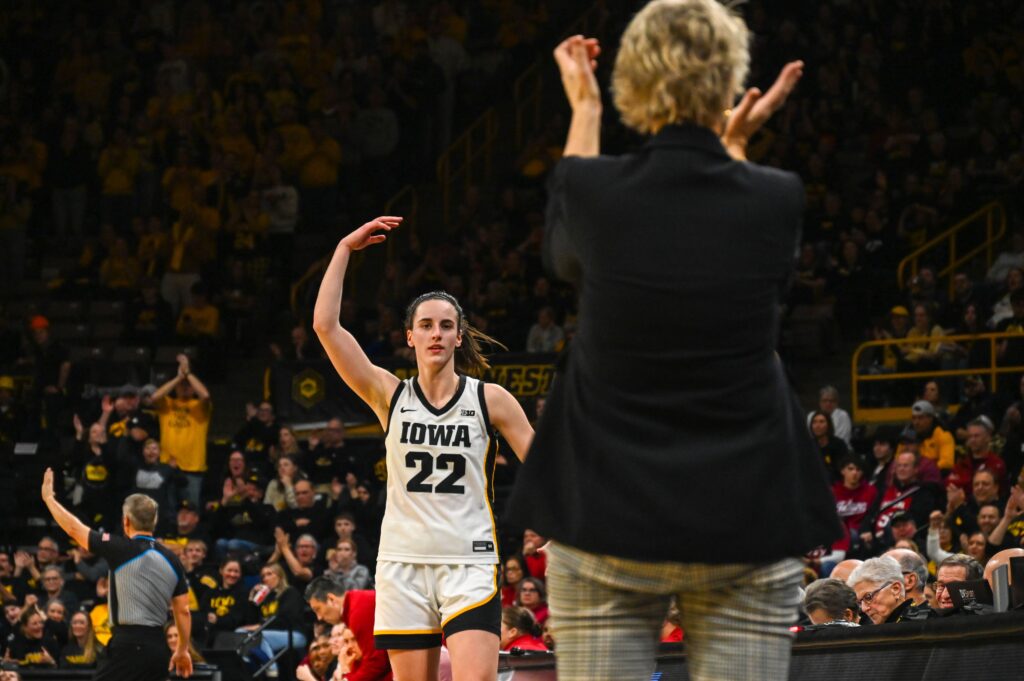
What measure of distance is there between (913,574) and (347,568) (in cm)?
608

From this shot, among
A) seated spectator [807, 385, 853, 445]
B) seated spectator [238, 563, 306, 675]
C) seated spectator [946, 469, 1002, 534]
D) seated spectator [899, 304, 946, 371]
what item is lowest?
seated spectator [238, 563, 306, 675]

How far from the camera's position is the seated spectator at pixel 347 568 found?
13.9m

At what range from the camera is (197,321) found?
67.3 ft

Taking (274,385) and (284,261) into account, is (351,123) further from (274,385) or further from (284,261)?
(274,385)

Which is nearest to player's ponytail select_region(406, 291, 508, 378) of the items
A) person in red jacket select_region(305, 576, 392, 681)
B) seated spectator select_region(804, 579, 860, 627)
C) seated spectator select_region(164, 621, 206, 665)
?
person in red jacket select_region(305, 576, 392, 681)

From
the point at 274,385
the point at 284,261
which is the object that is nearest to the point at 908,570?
the point at 274,385

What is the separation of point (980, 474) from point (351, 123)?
12.1 metres

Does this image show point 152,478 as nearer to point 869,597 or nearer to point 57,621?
point 57,621

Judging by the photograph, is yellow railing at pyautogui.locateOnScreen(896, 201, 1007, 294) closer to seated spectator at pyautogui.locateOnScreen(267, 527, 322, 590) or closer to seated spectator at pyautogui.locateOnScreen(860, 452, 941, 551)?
seated spectator at pyautogui.locateOnScreen(860, 452, 941, 551)

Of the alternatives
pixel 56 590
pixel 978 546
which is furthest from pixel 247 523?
pixel 978 546

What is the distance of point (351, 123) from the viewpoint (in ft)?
72.7

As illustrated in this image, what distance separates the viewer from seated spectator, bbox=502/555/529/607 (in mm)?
13078

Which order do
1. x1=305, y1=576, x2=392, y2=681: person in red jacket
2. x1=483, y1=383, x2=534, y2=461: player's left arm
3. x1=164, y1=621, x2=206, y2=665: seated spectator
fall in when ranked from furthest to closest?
x1=164, y1=621, x2=206, y2=665: seated spectator, x1=305, y1=576, x2=392, y2=681: person in red jacket, x1=483, y1=383, x2=534, y2=461: player's left arm

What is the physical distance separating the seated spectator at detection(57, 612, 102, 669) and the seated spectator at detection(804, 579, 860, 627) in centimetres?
808
